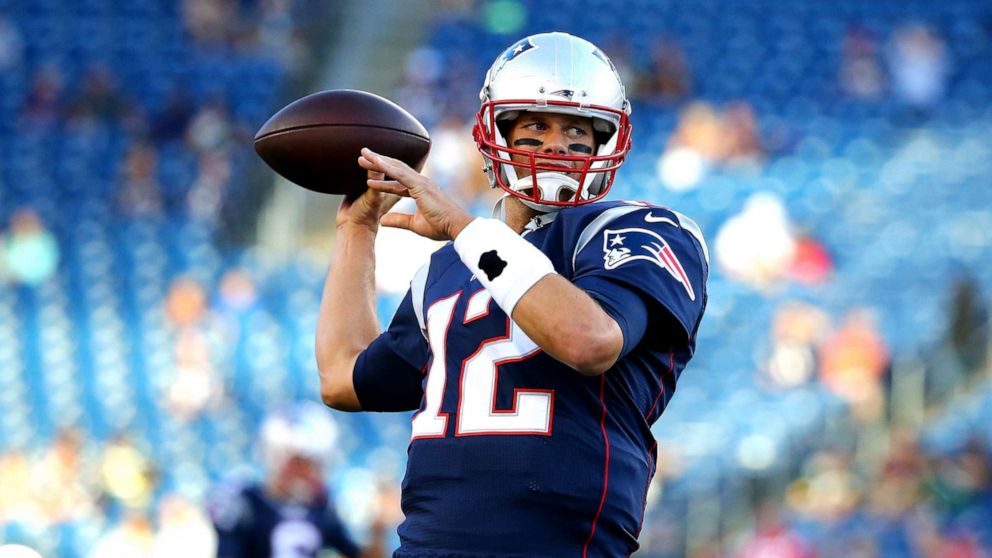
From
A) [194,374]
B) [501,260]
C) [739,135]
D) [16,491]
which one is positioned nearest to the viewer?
[501,260]

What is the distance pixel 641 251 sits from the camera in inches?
118

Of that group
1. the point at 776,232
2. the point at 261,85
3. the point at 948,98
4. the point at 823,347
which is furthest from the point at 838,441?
the point at 261,85

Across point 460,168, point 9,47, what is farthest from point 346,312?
point 9,47

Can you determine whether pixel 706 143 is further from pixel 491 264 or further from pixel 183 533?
pixel 491 264

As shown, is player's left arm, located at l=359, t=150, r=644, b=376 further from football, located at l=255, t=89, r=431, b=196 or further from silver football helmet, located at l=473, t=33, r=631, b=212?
football, located at l=255, t=89, r=431, b=196

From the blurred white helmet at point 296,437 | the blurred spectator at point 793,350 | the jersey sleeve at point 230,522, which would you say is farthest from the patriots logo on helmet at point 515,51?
the blurred spectator at point 793,350

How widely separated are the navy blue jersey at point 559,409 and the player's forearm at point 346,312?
425 millimetres

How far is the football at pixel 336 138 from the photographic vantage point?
344 centimetres

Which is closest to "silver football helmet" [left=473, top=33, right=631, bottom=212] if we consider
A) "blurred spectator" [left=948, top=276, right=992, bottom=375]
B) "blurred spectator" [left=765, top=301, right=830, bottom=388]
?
"blurred spectator" [left=765, top=301, right=830, bottom=388]

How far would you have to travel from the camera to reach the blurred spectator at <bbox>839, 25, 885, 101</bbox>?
53.5 ft

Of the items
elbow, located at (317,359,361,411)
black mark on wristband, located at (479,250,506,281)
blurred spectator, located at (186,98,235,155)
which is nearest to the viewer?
black mark on wristband, located at (479,250,506,281)

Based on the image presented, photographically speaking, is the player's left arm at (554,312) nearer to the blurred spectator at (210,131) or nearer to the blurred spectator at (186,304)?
the blurred spectator at (186,304)

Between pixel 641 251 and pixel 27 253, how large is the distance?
427 inches

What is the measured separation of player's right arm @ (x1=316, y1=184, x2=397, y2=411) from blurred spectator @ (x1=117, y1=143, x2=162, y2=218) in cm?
1055
